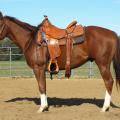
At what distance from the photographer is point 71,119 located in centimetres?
655

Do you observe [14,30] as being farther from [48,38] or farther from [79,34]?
[79,34]

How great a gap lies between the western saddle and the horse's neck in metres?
0.36

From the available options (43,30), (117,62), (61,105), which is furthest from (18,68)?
(117,62)

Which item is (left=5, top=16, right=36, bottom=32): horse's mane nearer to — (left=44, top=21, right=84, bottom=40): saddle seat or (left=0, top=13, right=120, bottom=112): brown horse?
(left=0, top=13, right=120, bottom=112): brown horse

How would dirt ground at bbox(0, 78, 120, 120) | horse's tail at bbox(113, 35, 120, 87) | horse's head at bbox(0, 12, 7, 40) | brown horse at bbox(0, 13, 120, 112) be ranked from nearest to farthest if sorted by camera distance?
dirt ground at bbox(0, 78, 120, 120) → brown horse at bbox(0, 13, 120, 112) → horse's tail at bbox(113, 35, 120, 87) → horse's head at bbox(0, 12, 7, 40)

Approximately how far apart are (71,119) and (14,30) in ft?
8.26

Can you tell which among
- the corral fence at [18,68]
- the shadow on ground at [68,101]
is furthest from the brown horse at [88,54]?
the corral fence at [18,68]

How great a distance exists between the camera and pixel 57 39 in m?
7.43

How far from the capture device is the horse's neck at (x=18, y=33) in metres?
7.69

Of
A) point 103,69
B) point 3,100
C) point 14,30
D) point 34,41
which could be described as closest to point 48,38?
point 34,41

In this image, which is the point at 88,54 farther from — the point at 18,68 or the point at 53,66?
the point at 18,68

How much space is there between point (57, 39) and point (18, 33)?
3.13 feet

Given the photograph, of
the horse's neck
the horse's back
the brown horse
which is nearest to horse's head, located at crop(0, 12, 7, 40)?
the brown horse

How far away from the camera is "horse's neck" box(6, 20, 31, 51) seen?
769 centimetres
